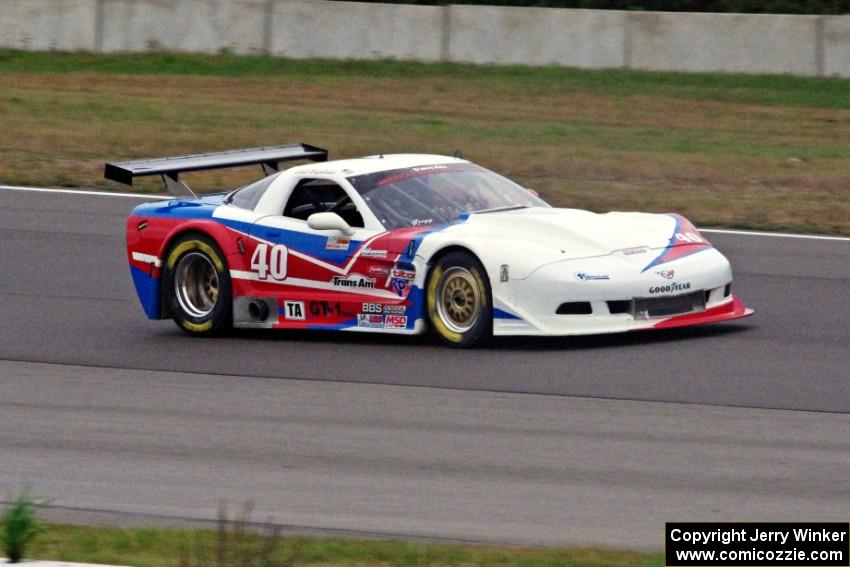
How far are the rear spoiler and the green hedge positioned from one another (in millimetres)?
18808

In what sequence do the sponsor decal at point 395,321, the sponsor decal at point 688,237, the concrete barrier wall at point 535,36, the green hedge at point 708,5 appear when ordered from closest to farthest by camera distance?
the sponsor decal at point 395,321, the sponsor decal at point 688,237, the concrete barrier wall at point 535,36, the green hedge at point 708,5

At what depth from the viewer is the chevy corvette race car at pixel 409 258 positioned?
1073 cm

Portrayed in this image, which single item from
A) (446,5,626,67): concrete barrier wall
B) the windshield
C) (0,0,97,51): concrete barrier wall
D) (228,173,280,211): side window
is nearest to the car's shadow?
the windshield

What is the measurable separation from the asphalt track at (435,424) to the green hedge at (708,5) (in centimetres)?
1815

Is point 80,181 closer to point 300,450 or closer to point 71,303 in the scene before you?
A: point 71,303

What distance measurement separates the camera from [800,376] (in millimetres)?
10078

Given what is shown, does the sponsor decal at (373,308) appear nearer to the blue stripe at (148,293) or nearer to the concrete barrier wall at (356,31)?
the blue stripe at (148,293)

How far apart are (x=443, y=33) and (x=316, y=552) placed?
2296cm

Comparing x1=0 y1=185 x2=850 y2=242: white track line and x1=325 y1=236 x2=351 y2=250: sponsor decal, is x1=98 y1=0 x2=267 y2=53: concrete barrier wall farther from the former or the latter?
x1=325 y1=236 x2=351 y2=250: sponsor decal

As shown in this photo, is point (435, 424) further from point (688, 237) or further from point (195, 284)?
point (195, 284)

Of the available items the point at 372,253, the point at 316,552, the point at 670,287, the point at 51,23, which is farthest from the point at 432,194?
the point at 51,23

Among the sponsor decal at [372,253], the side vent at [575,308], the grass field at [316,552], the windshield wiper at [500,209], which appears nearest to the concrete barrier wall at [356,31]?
the windshield wiper at [500,209]

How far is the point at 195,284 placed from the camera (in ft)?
40.6

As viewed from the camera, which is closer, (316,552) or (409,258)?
(316,552)
